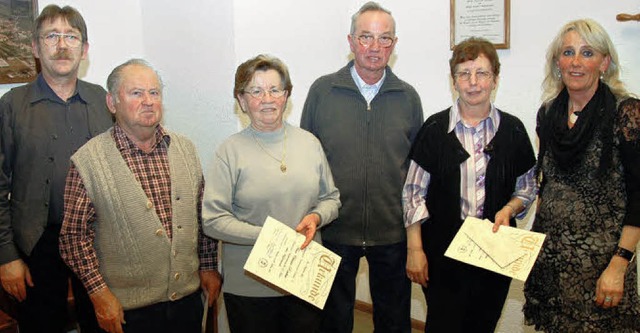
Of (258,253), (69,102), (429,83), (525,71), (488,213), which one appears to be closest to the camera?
(258,253)

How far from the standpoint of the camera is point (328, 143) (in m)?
2.48

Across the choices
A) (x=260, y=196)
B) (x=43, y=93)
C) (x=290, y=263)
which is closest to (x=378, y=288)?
(x=290, y=263)

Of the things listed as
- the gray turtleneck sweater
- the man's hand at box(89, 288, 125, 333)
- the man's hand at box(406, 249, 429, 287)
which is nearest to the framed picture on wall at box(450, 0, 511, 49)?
the man's hand at box(406, 249, 429, 287)

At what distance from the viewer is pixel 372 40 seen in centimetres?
241

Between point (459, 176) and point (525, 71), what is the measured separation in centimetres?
118

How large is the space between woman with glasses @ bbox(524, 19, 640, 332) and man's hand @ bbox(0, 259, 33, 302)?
202 cm

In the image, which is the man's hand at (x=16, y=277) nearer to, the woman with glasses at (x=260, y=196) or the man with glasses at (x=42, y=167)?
the man with glasses at (x=42, y=167)

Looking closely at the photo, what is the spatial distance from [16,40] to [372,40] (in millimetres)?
2043

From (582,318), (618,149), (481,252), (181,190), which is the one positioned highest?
(618,149)

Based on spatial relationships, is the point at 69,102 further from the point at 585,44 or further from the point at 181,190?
the point at 585,44

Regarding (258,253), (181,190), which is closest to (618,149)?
(258,253)

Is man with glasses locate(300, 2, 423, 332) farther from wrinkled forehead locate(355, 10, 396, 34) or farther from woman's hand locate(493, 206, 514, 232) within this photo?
woman's hand locate(493, 206, 514, 232)

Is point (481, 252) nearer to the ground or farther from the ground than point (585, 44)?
nearer to the ground

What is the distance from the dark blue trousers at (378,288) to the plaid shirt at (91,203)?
2.44 feet
